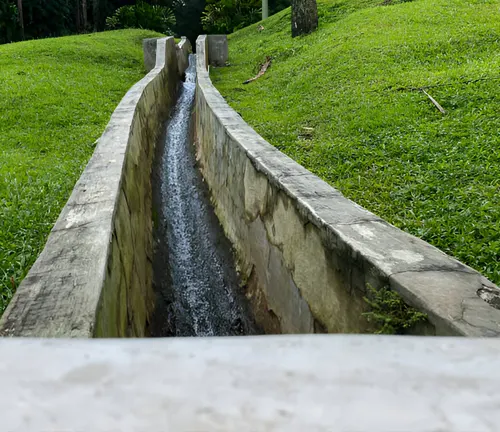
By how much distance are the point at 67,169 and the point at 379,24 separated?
893 cm

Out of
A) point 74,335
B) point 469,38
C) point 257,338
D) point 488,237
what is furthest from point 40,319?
point 469,38

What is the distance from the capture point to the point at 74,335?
1748mm

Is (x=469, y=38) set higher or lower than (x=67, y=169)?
higher

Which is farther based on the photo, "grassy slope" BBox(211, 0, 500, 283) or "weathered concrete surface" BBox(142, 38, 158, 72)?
"weathered concrete surface" BBox(142, 38, 158, 72)

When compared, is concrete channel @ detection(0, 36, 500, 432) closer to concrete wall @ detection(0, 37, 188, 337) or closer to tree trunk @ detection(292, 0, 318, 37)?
concrete wall @ detection(0, 37, 188, 337)

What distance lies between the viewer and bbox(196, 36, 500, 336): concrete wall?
1831mm

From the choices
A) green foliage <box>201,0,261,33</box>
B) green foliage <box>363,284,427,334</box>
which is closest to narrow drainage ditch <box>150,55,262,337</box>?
green foliage <box>363,284,427,334</box>

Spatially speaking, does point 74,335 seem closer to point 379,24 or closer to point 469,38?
point 469,38

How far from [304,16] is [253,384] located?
13.9 metres

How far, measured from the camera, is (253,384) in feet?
3.02

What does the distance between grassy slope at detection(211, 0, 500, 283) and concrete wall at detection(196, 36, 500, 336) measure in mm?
887

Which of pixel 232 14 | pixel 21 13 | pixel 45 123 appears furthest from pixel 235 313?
pixel 232 14

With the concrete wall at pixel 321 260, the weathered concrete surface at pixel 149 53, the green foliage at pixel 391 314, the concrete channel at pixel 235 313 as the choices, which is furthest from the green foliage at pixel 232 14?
the green foliage at pixel 391 314

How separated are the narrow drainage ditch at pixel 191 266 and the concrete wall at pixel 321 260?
0.78 feet
